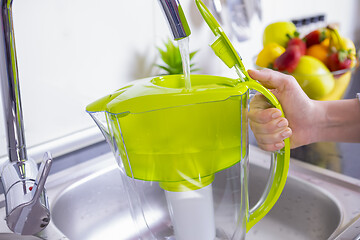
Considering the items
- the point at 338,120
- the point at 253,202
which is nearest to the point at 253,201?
the point at 253,202

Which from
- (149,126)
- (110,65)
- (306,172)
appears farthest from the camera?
(110,65)

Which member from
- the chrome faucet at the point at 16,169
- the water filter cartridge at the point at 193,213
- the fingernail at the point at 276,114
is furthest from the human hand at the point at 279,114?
the chrome faucet at the point at 16,169

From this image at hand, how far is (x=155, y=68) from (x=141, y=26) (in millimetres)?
94

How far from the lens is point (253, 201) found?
670 mm

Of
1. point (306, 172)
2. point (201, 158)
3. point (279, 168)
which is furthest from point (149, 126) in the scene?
point (306, 172)

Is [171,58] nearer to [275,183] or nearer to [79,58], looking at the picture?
[79,58]

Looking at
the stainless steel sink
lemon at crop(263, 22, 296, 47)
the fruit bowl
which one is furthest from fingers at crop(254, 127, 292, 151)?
lemon at crop(263, 22, 296, 47)

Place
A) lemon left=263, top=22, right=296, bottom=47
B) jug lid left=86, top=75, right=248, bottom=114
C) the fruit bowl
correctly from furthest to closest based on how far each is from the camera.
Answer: lemon left=263, top=22, right=296, bottom=47 < the fruit bowl < jug lid left=86, top=75, right=248, bottom=114

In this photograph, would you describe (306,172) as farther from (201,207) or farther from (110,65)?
(110,65)

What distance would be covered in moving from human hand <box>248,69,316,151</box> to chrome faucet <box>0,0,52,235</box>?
0.26m

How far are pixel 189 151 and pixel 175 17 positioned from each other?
0.44ft

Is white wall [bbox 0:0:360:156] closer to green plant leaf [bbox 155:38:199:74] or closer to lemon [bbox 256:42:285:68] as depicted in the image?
green plant leaf [bbox 155:38:199:74]

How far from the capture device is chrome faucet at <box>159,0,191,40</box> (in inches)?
15.4

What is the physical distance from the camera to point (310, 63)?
0.78 m
